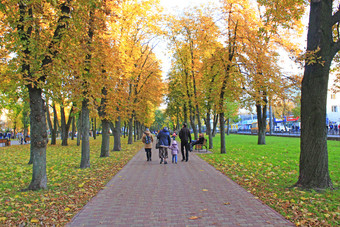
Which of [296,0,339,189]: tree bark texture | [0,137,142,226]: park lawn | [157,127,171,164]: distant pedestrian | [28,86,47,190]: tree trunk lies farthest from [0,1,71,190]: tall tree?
[157,127,171,164]: distant pedestrian

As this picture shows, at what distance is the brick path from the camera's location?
462cm

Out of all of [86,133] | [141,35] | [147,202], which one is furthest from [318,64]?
[141,35]

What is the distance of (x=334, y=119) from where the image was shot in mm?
67625

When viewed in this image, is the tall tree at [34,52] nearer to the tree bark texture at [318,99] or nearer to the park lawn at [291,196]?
the park lawn at [291,196]

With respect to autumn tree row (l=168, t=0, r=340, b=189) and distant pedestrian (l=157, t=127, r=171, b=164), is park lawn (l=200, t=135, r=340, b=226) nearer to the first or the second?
autumn tree row (l=168, t=0, r=340, b=189)

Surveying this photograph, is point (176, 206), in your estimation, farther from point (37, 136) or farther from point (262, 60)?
point (262, 60)

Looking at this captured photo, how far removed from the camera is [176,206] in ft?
18.1

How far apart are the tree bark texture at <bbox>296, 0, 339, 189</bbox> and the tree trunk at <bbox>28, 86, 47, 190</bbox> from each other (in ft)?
21.6

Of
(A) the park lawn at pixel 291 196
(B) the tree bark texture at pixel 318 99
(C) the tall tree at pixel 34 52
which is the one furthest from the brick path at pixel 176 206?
(C) the tall tree at pixel 34 52

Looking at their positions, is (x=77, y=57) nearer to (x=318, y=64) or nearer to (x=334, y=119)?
(x=318, y=64)

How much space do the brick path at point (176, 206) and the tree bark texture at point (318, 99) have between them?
1.70 metres

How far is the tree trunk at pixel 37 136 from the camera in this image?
276 inches

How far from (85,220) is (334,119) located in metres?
75.7

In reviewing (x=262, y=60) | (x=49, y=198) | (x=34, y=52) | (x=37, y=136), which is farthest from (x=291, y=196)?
(x=262, y=60)
